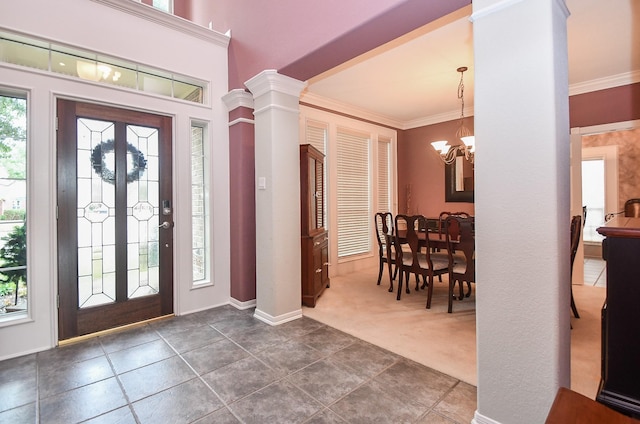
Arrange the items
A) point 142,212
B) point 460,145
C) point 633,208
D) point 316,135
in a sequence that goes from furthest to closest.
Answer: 1. point 460,145
2. point 633,208
3. point 316,135
4. point 142,212

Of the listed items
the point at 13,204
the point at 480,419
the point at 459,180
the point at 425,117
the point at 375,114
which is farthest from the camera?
the point at 425,117

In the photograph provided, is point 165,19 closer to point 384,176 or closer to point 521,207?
point 521,207

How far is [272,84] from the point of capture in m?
2.97

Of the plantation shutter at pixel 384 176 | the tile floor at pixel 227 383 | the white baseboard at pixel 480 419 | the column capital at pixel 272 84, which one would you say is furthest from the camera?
the plantation shutter at pixel 384 176

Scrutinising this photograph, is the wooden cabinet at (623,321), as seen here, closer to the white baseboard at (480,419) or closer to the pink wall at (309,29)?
the white baseboard at (480,419)

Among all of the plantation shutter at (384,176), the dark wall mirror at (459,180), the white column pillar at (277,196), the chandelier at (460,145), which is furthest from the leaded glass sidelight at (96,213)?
the dark wall mirror at (459,180)

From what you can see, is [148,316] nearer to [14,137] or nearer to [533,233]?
[14,137]

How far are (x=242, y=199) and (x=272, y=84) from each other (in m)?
1.30

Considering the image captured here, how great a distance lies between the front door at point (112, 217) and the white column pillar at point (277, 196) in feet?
3.25

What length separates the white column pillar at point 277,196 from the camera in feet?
9.96

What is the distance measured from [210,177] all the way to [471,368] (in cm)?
310

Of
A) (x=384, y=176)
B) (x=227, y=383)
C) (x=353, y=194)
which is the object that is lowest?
(x=227, y=383)

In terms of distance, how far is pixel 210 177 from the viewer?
3.52m

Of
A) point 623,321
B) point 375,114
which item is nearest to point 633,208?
point 375,114
